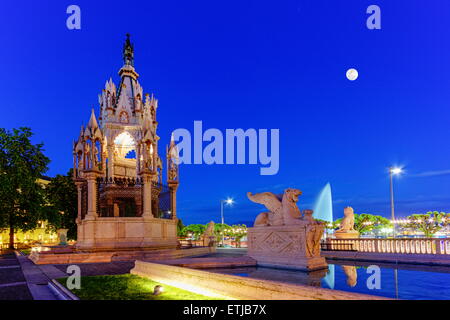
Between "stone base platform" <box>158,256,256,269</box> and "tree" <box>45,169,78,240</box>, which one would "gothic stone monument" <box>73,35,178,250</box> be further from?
"stone base platform" <box>158,256,256,269</box>

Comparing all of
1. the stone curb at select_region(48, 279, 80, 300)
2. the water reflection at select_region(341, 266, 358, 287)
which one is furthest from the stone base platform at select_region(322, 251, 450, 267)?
the stone curb at select_region(48, 279, 80, 300)

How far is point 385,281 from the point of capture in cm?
909

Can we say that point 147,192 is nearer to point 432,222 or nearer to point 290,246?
point 290,246

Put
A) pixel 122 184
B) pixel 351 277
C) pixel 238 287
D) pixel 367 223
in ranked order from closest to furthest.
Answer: pixel 238 287
pixel 351 277
pixel 122 184
pixel 367 223

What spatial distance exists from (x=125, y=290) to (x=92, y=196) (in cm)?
1504

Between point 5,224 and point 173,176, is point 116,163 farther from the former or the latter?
point 5,224

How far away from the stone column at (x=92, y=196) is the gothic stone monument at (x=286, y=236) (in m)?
13.7

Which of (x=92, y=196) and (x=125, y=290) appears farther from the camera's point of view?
(x=92, y=196)

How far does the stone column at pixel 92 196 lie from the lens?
2245 cm

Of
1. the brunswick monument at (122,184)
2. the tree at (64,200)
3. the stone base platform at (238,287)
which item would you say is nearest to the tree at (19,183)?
the tree at (64,200)

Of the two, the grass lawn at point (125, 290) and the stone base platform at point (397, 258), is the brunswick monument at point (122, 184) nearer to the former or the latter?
the grass lawn at point (125, 290)

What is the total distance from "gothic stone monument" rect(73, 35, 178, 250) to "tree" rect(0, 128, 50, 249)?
8.24m

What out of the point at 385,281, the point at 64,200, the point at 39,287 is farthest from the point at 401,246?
the point at 64,200

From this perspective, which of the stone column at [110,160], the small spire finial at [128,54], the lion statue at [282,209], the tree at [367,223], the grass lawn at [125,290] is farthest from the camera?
the tree at [367,223]
